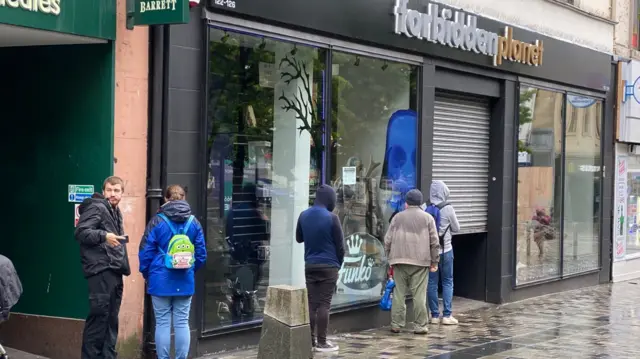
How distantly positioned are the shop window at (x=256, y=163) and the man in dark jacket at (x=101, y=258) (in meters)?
1.53

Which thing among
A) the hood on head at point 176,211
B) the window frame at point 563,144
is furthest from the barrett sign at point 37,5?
the window frame at point 563,144

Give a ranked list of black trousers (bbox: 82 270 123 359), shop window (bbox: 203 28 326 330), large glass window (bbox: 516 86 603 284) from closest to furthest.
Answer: black trousers (bbox: 82 270 123 359) → shop window (bbox: 203 28 326 330) → large glass window (bbox: 516 86 603 284)

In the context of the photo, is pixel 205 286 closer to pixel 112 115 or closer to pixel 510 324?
pixel 112 115

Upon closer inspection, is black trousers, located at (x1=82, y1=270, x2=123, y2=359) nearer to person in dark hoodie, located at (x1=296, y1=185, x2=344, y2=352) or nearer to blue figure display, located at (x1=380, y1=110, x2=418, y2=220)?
person in dark hoodie, located at (x1=296, y1=185, x2=344, y2=352)

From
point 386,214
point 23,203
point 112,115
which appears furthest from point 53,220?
point 386,214

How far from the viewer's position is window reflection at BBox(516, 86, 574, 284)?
47.0 feet

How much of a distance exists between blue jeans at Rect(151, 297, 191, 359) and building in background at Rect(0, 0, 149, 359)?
2.00 ft

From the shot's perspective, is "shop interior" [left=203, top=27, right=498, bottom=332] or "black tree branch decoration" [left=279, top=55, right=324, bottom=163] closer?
"shop interior" [left=203, top=27, right=498, bottom=332]

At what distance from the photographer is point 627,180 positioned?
1786 cm

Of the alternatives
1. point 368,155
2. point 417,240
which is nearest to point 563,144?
point 368,155

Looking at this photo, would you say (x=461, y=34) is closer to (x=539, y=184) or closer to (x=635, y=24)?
(x=539, y=184)

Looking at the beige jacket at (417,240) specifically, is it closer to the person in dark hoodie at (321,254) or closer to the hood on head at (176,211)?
the person in dark hoodie at (321,254)

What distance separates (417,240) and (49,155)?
4333 mm

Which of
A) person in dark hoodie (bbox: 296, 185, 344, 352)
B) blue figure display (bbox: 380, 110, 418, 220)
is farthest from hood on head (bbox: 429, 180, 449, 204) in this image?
person in dark hoodie (bbox: 296, 185, 344, 352)
